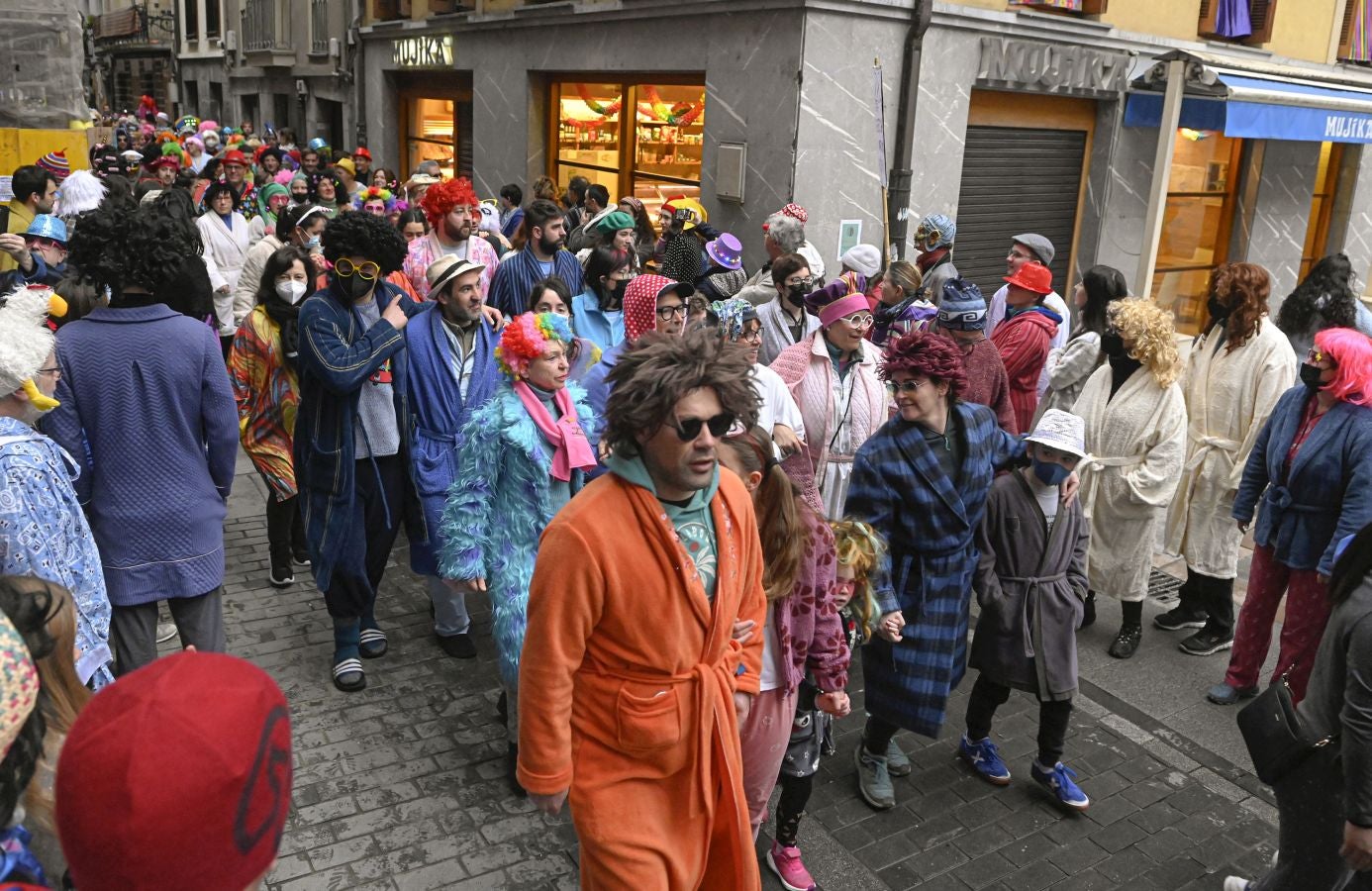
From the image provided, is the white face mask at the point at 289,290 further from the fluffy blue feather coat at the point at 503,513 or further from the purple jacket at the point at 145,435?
the fluffy blue feather coat at the point at 503,513

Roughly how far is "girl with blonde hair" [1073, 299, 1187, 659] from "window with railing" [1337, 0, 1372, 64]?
484 inches

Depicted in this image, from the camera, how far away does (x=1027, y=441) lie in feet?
14.6

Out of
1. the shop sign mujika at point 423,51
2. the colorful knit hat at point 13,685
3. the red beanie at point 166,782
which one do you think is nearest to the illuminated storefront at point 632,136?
the shop sign mujika at point 423,51

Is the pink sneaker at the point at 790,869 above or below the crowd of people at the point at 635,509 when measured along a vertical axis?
below

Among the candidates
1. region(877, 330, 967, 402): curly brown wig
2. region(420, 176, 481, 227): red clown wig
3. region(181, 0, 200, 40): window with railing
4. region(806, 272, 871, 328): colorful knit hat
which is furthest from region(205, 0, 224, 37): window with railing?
region(877, 330, 967, 402): curly brown wig

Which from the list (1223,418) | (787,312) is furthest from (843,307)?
(1223,418)

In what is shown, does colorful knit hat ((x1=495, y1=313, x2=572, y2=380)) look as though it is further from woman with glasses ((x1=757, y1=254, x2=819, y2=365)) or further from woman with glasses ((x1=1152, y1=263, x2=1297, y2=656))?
woman with glasses ((x1=1152, y1=263, x2=1297, y2=656))

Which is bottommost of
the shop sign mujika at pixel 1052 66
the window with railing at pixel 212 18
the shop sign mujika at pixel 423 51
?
the shop sign mujika at pixel 1052 66

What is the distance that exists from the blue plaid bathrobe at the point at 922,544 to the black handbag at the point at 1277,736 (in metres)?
1.16

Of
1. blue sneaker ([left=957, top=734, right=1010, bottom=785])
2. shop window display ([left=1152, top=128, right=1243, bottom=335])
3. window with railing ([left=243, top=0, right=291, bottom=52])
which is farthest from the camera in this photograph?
window with railing ([left=243, top=0, right=291, bottom=52])

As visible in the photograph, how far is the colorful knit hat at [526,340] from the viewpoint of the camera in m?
4.21

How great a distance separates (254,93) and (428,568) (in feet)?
88.2

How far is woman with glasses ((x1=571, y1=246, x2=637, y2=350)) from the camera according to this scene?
20.2 ft

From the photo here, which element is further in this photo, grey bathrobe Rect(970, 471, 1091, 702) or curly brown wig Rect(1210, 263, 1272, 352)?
curly brown wig Rect(1210, 263, 1272, 352)
